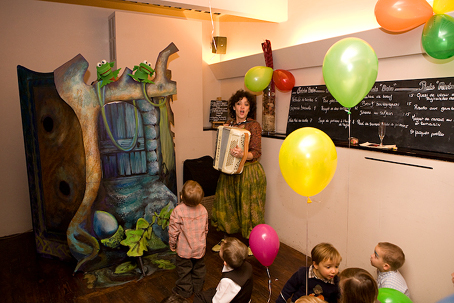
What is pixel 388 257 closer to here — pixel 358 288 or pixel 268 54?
pixel 358 288

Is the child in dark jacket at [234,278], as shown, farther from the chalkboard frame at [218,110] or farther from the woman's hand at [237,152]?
the chalkboard frame at [218,110]

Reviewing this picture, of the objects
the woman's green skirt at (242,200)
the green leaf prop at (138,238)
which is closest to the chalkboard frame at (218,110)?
the woman's green skirt at (242,200)

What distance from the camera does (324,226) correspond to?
319cm

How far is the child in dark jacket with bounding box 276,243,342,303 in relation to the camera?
207 cm

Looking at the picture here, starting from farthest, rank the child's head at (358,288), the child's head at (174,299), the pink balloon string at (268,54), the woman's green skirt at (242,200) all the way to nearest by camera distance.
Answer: the pink balloon string at (268,54) < the woman's green skirt at (242,200) < the child's head at (174,299) < the child's head at (358,288)

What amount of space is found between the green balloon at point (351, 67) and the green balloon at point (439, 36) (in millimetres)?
422

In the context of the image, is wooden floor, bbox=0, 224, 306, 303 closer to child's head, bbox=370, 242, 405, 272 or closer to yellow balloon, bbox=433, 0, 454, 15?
child's head, bbox=370, 242, 405, 272

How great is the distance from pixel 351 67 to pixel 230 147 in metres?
1.43

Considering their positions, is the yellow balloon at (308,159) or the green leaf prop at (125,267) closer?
the yellow balloon at (308,159)

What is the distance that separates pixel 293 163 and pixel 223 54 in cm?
312

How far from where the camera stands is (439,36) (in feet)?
7.09

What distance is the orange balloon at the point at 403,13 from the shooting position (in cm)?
225

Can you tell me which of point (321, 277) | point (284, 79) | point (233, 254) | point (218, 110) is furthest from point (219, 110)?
point (321, 277)

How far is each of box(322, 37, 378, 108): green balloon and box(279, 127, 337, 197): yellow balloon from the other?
345mm
